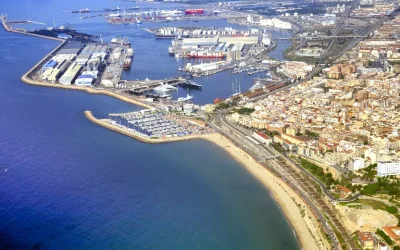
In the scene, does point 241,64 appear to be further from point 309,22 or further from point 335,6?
point 335,6

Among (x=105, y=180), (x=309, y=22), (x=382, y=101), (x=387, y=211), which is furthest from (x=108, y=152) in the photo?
(x=309, y=22)

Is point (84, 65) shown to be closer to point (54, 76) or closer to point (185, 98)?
point (54, 76)

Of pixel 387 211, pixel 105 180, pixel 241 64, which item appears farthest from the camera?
pixel 241 64

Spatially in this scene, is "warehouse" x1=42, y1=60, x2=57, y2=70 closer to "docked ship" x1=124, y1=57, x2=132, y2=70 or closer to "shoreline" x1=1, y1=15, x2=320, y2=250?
"docked ship" x1=124, y1=57, x2=132, y2=70

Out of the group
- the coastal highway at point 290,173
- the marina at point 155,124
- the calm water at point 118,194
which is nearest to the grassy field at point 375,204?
the coastal highway at point 290,173

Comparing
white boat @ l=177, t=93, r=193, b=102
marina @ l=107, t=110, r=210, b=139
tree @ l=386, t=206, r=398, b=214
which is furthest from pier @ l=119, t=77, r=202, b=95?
tree @ l=386, t=206, r=398, b=214

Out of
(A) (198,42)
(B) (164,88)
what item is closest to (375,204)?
(B) (164,88)
